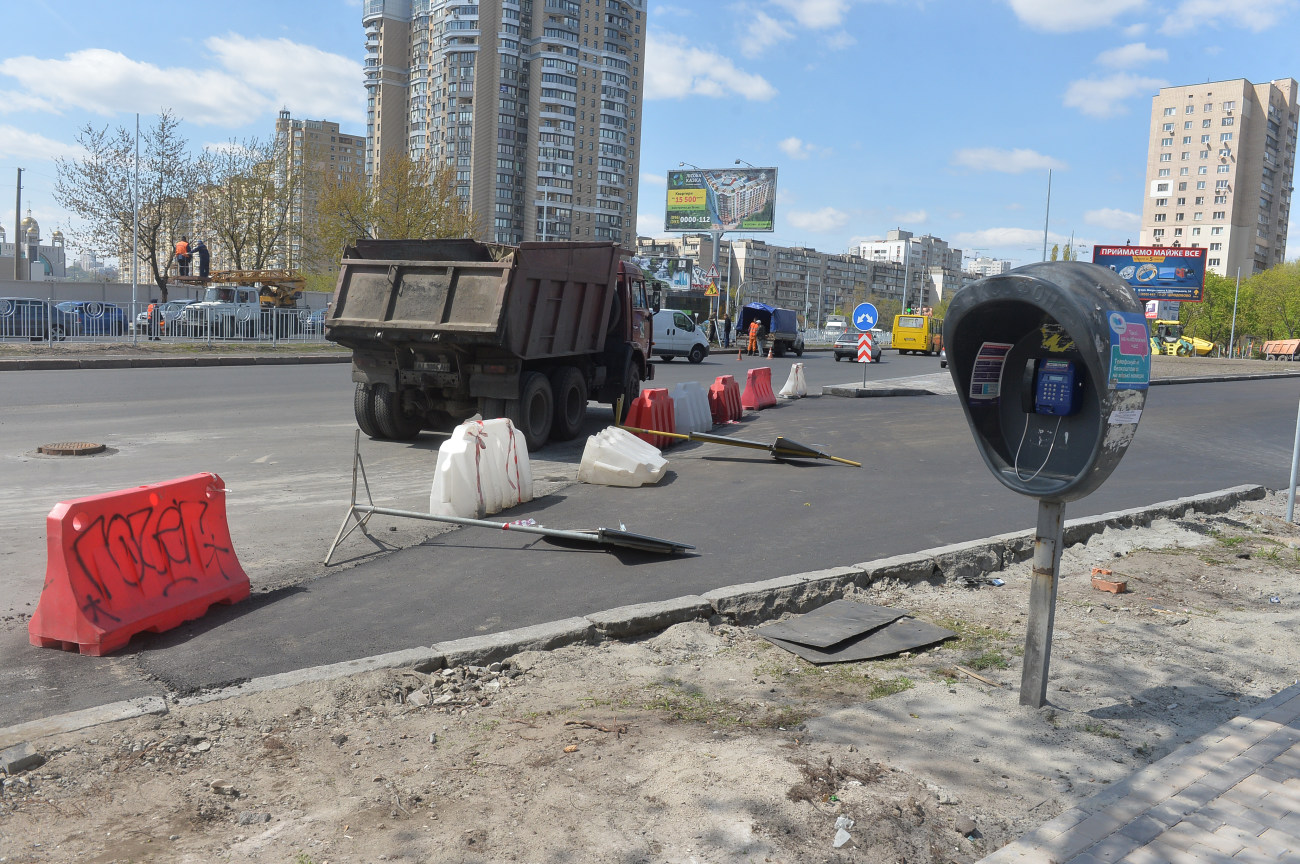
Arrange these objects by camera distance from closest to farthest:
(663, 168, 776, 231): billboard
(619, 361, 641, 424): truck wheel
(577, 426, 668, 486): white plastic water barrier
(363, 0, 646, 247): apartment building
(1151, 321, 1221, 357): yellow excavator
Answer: (577, 426, 668, 486): white plastic water barrier → (619, 361, 641, 424): truck wheel → (663, 168, 776, 231): billboard → (1151, 321, 1221, 357): yellow excavator → (363, 0, 646, 247): apartment building

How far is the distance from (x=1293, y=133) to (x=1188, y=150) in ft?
66.5

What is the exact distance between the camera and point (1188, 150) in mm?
135875

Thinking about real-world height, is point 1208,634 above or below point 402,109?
below

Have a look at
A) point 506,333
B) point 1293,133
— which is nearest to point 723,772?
point 506,333

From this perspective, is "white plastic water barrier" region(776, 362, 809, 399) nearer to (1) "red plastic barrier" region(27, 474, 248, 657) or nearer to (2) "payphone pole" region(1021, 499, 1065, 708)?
(1) "red plastic barrier" region(27, 474, 248, 657)

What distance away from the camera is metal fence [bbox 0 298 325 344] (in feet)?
86.2

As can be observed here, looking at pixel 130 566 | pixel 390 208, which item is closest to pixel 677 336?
pixel 390 208

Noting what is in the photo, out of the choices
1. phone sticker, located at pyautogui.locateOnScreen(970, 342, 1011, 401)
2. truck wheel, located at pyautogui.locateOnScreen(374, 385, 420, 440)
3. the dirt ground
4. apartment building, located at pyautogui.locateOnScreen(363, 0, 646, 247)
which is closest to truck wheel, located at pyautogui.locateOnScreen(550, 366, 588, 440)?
truck wheel, located at pyautogui.locateOnScreen(374, 385, 420, 440)

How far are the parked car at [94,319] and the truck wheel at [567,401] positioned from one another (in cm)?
2163

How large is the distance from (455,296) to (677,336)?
22523 millimetres

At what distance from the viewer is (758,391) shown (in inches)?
722

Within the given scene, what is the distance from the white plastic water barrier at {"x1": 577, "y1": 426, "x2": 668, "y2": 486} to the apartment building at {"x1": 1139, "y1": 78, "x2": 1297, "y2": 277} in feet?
469

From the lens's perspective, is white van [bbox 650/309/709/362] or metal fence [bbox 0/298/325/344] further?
white van [bbox 650/309/709/362]

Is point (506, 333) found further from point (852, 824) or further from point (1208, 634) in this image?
point (852, 824)
